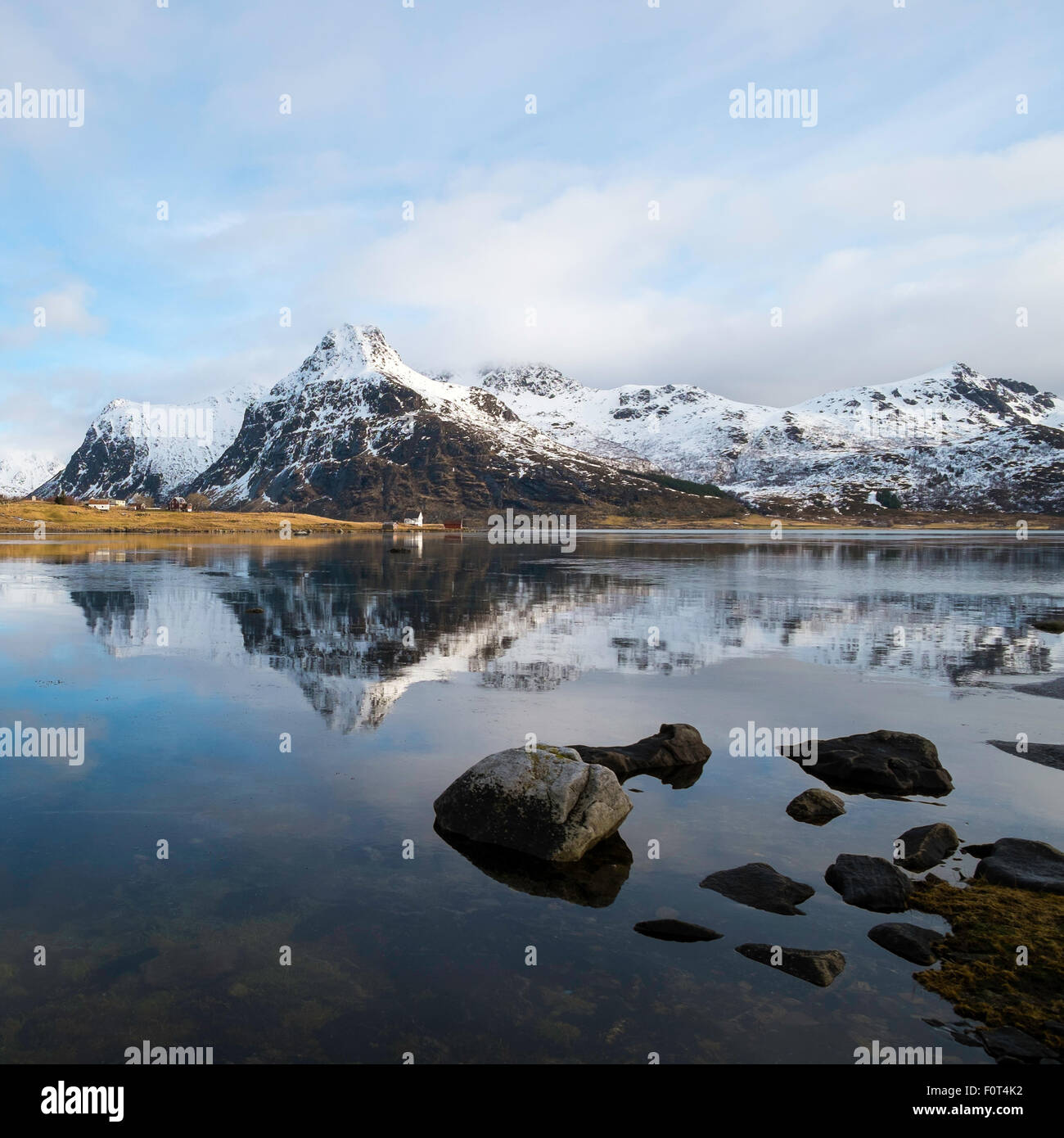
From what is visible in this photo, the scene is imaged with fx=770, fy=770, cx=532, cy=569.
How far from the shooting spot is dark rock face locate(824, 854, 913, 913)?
13.1 meters

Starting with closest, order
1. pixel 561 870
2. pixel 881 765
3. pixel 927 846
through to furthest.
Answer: pixel 561 870 → pixel 927 846 → pixel 881 765

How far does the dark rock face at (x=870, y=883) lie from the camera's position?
13.1 meters

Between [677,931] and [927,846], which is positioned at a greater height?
[927,846]

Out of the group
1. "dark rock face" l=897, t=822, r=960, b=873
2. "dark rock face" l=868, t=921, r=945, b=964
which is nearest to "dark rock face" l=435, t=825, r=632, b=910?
"dark rock face" l=868, t=921, r=945, b=964

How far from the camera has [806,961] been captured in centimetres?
1138

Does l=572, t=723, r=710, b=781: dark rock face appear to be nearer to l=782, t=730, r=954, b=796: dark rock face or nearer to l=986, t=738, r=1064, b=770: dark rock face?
l=782, t=730, r=954, b=796: dark rock face

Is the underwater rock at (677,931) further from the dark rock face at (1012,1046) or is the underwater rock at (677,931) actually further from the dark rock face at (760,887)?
the dark rock face at (1012,1046)

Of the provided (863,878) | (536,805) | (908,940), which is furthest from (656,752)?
(908,940)

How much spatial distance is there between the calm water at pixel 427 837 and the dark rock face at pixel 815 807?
347 mm

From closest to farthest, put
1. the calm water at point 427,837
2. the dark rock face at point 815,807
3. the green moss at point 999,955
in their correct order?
the calm water at point 427,837, the green moss at point 999,955, the dark rock face at point 815,807

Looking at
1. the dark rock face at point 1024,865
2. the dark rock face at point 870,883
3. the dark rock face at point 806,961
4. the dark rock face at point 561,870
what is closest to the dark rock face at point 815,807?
the dark rock face at point 870,883

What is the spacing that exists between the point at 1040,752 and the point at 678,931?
47.7 ft

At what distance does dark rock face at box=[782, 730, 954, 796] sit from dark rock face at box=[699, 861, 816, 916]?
5.96m

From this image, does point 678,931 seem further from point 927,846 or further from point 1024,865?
point 1024,865
